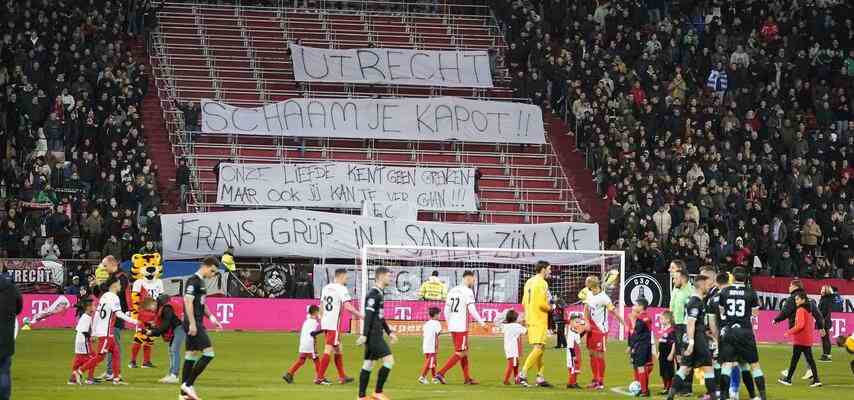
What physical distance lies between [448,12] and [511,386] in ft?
108

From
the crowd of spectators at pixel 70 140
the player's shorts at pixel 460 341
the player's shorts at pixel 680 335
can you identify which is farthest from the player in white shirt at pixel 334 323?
the crowd of spectators at pixel 70 140

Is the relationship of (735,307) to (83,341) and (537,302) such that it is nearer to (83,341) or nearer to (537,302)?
(537,302)

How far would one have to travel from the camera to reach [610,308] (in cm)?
2509

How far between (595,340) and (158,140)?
2637 centimetres

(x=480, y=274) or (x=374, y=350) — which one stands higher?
(x=480, y=274)

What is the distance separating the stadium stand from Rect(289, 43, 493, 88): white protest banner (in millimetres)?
644

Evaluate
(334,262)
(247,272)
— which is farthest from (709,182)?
(247,272)

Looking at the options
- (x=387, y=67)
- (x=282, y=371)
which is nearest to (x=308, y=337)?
(x=282, y=371)

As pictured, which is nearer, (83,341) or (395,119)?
(83,341)

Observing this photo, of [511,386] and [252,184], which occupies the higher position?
[252,184]

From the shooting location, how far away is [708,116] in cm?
4778

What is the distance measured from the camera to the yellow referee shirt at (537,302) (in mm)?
24812

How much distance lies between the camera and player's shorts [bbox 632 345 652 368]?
23625 millimetres

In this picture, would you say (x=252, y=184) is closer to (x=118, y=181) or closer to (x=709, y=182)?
(x=118, y=181)
